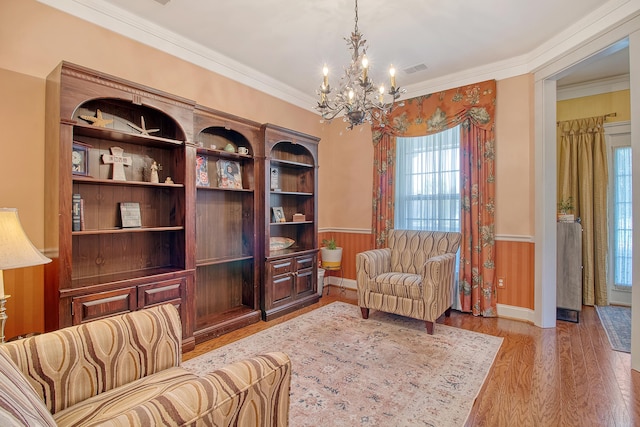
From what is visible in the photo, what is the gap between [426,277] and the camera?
3207mm

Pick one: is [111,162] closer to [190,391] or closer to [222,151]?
[222,151]

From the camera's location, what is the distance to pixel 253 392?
103 centimetres

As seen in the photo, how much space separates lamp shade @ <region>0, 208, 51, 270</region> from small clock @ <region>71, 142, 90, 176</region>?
0.85m

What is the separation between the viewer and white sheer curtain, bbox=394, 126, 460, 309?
409cm

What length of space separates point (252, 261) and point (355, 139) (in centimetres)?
255

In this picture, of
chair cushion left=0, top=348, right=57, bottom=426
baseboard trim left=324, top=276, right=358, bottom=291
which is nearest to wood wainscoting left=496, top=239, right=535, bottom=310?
baseboard trim left=324, top=276, right=358, bottom=291

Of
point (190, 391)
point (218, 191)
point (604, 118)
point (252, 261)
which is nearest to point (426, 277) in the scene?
point (252, 261)

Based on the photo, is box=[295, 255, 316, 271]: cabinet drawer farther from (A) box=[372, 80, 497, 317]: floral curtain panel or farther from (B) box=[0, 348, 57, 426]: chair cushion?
(B) box=[0, 348, 57, 426]: chair cushion

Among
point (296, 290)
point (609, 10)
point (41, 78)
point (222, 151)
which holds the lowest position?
point (296, 290)

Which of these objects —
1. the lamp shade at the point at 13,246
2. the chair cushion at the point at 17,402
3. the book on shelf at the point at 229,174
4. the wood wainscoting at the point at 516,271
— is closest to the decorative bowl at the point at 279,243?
the book on shelf at the point at 229,174

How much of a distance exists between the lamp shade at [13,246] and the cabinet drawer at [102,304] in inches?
27.6

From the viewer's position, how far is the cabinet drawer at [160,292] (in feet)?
8.46

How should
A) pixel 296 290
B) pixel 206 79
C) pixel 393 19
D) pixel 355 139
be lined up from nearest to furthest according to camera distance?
pixel 393 19 → pixel 206 79 → pixel 296 290 → pixel 355 139

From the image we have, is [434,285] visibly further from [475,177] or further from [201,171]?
[201,171]
